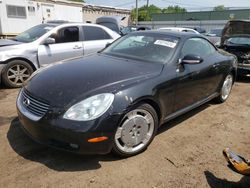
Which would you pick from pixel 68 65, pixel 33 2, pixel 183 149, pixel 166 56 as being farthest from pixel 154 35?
pixel 33 2

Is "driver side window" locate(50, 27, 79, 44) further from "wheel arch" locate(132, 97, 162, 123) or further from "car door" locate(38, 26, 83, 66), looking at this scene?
"wheel arch" locate(132, 97, 162, 123)

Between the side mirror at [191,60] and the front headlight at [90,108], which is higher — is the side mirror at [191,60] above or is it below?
above

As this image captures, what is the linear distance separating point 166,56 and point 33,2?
1699 cm

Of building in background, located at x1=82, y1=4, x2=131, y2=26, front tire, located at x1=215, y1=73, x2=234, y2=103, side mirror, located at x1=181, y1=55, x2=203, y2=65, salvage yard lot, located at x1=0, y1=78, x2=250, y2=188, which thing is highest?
building in background, located at x1=82, y1=4, x2=131, y2=26

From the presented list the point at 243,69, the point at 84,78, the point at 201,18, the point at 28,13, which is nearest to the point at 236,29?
the point at 243,69

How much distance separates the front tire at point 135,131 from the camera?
128 inches

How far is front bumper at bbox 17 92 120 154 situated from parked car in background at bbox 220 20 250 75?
5882 mm

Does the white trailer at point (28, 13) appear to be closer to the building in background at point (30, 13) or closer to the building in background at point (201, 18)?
the building in background at point (30, 13)

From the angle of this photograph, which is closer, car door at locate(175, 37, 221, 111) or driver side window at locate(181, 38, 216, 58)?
car door at locate(175, 37, 221, 111)

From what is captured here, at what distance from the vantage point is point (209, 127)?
4.54 metres

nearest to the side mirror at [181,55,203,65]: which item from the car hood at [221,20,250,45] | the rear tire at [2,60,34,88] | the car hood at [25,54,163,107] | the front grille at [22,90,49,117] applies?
the car hood at [25,54,163,107]

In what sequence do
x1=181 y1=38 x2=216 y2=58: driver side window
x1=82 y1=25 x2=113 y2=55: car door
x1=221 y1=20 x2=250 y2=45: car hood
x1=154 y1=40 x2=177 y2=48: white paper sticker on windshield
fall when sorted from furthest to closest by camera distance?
1. x1=221 y1=20 x2=250 y2=45: car hood
2. x1=82 y1=25 x2=113 y2=55: car door
3. x1=181 y1=38 x2=216 y2=58: driver side window
4. x1=154 y1=40 x2=177 y2=48: white paper sticker on windshield

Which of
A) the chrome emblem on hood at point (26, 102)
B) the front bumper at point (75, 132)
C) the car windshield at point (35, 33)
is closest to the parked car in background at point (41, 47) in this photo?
the car windshield at point (35, 33)

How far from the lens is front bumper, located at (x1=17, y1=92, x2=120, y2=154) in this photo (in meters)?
2.92
